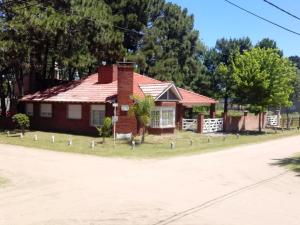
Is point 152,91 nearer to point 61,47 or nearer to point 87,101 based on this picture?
point 87,101

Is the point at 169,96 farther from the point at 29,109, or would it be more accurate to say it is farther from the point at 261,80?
the point at 29,109

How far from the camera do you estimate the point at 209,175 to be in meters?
16.7

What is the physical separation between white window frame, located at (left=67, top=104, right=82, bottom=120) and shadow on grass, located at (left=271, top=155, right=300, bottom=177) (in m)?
16.3

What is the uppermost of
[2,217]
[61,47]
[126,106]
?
[61,47]

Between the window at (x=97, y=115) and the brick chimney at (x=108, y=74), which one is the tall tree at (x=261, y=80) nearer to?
the brick chimney at (x=108, y=74)

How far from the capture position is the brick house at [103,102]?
30500mm

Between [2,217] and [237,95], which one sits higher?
[237,95]

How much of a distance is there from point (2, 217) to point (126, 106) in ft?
67.3

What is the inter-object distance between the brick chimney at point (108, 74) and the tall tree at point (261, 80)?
10.7 meters

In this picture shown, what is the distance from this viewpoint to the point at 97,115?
1300 inches

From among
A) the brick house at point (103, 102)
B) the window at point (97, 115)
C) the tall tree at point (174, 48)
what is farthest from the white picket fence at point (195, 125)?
the tall tree at point (174, 48)

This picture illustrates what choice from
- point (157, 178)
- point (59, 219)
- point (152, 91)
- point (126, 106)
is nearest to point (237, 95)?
point (152, 91)

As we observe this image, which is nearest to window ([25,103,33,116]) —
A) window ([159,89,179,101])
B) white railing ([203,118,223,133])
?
window ([159,89,179,101])

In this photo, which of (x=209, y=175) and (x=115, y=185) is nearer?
(x=115, y=185)
